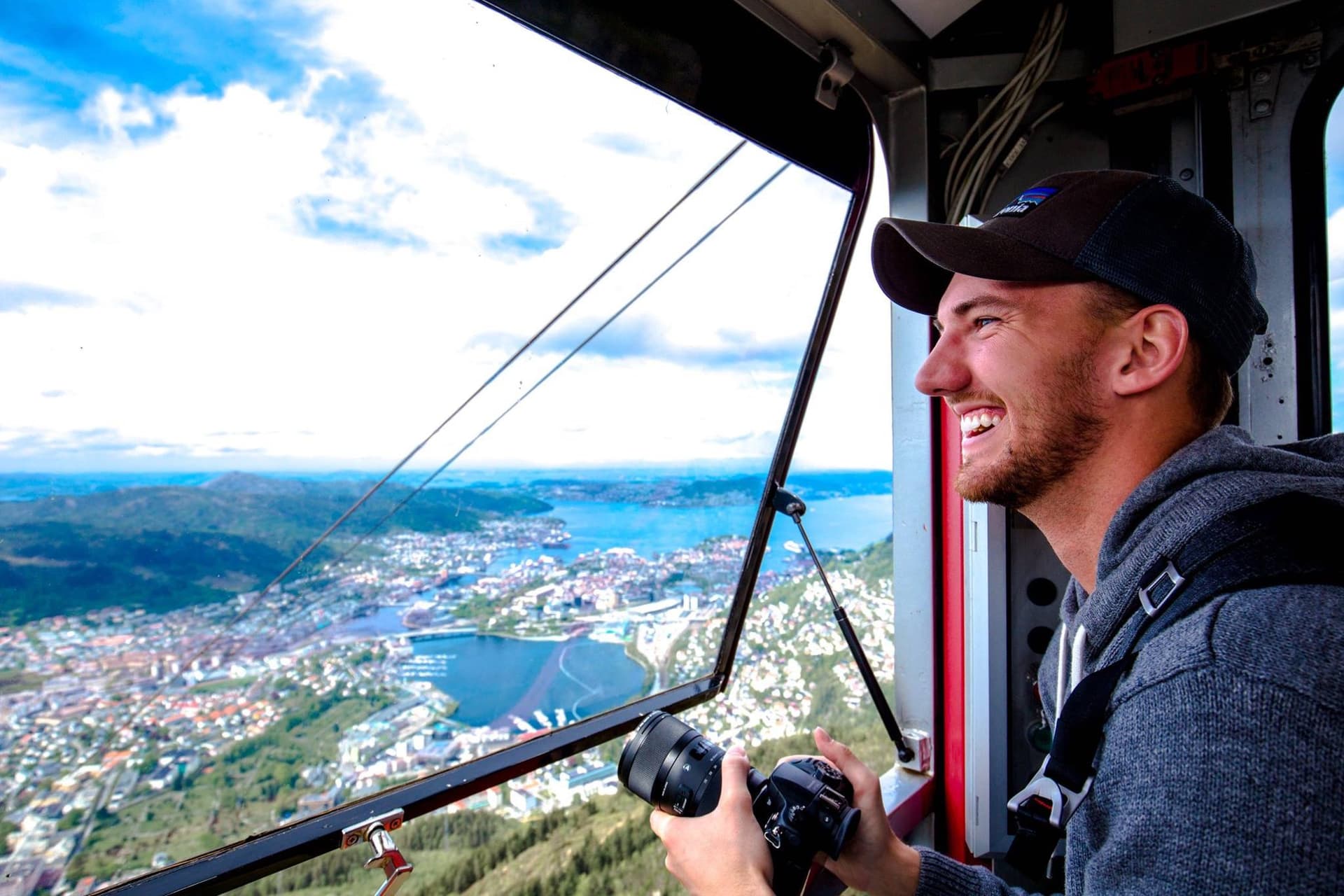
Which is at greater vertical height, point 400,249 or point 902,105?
point 902,105

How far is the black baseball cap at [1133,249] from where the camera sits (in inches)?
35.6

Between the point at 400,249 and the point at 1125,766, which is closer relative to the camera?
the point at 1125,766

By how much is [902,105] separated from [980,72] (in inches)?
8.3

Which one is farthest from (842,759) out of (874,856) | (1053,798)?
(1053,798)

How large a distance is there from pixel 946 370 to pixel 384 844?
1.19 meters

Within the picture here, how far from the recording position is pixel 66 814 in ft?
3.23

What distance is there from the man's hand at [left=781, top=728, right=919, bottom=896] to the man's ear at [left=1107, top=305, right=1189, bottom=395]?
67 centimetres

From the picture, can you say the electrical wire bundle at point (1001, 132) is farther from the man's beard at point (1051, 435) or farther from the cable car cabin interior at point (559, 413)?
the man's beard at point (1051, 435)

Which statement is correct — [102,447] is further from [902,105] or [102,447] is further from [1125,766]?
[902,105]

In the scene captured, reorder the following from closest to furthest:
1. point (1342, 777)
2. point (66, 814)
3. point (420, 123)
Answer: point (1342, 777), point (66, 814), point (420, 123)

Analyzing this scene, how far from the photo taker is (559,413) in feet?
5.41

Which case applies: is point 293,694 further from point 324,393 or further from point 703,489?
point 703,489

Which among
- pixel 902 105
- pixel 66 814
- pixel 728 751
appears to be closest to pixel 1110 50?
pixel 902 105

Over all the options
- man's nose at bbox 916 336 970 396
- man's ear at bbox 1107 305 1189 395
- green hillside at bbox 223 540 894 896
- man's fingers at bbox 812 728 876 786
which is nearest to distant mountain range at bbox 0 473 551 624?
green hillside at bbox 223 540 894 896
